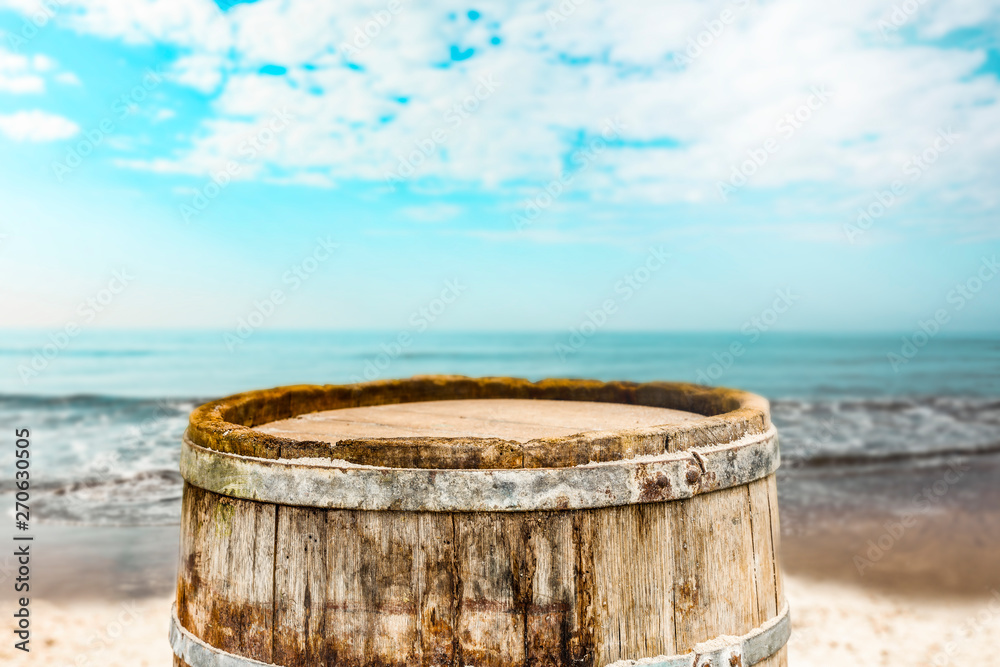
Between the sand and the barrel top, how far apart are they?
3532mm

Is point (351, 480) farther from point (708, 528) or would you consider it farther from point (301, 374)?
point (301, 374)

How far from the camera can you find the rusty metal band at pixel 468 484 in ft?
5.53

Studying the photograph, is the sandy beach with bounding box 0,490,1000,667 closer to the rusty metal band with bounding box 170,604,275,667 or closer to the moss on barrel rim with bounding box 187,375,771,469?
the moss on barrel rim with bounding box 187,375,771,469

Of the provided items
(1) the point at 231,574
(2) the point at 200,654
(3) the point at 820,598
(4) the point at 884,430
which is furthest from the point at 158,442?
(4) the point at 884,430

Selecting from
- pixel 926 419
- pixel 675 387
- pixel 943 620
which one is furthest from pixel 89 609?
pixel 926 419

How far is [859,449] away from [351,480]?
45.8 feet

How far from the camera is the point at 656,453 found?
5.96 ft

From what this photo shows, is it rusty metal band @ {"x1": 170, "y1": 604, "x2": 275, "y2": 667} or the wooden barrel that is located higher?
the wooden barrel

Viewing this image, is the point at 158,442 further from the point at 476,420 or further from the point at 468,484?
the point at 468,484

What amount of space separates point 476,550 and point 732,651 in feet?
2.70

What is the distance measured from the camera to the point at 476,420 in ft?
8.90

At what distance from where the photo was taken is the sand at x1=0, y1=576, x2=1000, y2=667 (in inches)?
206

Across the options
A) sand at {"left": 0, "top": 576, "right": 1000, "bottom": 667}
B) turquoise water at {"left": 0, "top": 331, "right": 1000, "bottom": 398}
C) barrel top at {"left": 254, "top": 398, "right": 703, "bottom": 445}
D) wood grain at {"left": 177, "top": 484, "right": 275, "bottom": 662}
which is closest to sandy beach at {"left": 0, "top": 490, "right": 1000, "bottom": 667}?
sand at {"left": 0, "top": 576, "right": 1000, "bottom": 667}

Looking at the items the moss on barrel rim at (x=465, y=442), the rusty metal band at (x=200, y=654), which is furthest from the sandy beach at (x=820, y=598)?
the rusty metal band at (x=200, y=654)
